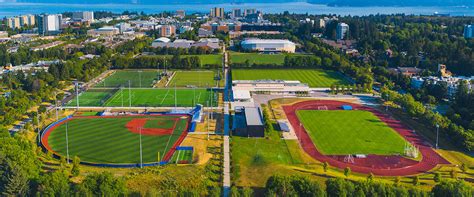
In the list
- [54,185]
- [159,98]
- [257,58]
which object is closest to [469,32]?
[257,58]

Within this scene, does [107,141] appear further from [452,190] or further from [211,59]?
[211,59]

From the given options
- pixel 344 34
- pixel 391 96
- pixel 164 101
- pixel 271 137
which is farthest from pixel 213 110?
pixel 344 34

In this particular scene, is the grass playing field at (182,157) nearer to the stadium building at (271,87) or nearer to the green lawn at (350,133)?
the green lawn at (350,133)

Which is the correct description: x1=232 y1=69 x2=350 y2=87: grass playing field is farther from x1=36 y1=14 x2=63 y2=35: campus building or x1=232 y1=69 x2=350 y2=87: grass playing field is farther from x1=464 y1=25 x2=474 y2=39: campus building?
x1=36 y1=14 x2=63 y2=35: campus building

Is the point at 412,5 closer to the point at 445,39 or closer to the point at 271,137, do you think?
the point at 445,39

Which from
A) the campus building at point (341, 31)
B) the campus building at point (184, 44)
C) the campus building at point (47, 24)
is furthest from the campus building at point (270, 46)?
the campus building at point (47, 24)

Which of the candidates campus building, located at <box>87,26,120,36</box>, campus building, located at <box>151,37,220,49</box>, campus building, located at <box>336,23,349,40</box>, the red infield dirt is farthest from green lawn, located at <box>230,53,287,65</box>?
campus building, located at <box>87,26,120,36</box>
